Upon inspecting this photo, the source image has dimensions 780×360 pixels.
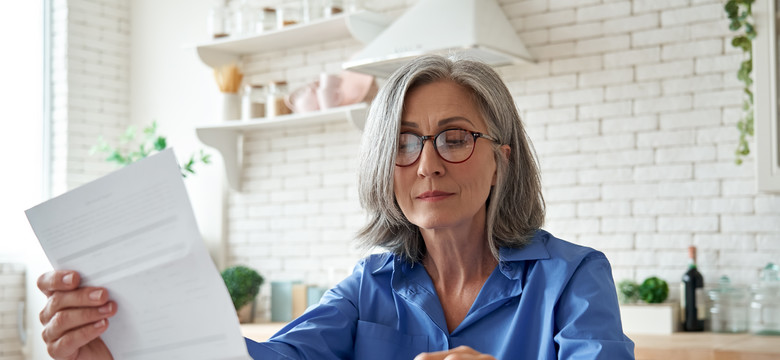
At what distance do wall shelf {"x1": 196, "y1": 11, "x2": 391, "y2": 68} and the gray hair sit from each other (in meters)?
2.37

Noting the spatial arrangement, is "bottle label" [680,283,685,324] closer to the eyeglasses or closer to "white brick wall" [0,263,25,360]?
the eyeglasses

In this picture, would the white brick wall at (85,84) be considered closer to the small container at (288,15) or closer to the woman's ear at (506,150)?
the small container at (288,15)

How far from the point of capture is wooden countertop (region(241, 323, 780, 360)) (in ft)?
9.10

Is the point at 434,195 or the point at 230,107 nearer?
the point at 434,195

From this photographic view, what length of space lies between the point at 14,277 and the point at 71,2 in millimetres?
1674

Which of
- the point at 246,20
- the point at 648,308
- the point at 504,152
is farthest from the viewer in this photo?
the point at 246,20

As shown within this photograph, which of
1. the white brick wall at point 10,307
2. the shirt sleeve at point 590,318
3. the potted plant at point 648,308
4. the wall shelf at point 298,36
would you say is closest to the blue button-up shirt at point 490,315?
the shirt sleeve at point 590,318

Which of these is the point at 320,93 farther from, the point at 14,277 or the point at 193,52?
the point at 14,277

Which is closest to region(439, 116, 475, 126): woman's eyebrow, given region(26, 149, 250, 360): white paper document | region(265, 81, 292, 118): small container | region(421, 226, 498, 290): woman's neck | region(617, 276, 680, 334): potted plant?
region(421, 226, 498, 290): woman's neck

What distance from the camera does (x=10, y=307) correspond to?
16.4ft

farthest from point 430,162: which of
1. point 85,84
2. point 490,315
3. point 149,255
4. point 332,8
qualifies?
point 85,84

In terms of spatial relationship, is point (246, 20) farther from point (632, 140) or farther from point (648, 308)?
point (648, 308)

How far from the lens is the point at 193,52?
5086 mm

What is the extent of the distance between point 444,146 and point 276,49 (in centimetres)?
328
